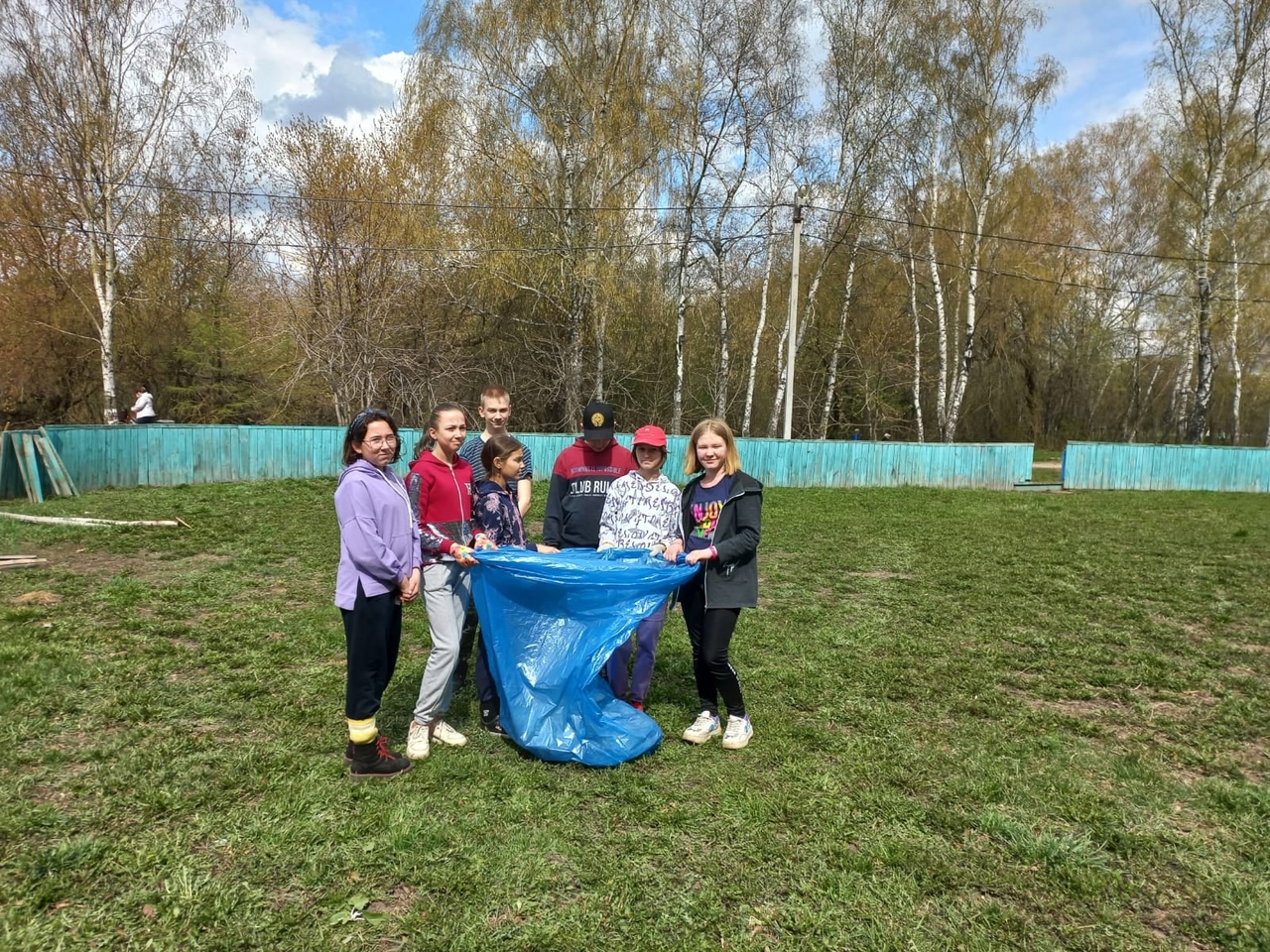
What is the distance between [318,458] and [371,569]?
43.6ft

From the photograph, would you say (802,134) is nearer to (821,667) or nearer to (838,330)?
(838,330)

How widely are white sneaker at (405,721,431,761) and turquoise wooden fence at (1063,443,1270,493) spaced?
60.6ft

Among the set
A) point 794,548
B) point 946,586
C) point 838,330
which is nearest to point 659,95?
point 838,330

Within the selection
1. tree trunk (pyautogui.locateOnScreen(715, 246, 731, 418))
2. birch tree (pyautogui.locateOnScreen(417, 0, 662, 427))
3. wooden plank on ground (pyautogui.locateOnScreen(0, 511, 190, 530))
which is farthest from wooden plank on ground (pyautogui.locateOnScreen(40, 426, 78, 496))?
tree trunk (pyautogui.locateOnScreen(715, 246, 731, 418))

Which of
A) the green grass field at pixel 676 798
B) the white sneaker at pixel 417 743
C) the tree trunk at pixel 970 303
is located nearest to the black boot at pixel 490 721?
the green grass field at pixel 676 798

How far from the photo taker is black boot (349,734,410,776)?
311cm

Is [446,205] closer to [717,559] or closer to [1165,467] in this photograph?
[717,559]

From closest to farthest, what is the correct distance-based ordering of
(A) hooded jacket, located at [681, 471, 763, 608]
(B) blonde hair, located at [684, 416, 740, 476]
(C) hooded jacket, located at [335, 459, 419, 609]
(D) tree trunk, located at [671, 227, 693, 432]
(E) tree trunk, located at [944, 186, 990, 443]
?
(C) hooded jacket, located at [335, 459, 419, 609], (A) hooded jacket, located at [681, 471, 763, 608], (B) blonde hair, located at [684, 416, 740, 476], (D) tree trunk, located at [671, 227, 693, 432], (E) tree trunk, located at [944, 186, 990, 443]

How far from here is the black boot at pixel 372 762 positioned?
10.2 feet

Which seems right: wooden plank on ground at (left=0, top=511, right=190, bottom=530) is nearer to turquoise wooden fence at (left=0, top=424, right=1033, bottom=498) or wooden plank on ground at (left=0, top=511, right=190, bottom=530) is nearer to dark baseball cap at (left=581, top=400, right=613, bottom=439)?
turquoise wooden fence at (left=0, top=424, right=1033, bottom=498)

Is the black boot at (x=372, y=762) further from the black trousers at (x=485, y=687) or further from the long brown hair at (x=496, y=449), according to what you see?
the long brown hair at (x=496, y=449)

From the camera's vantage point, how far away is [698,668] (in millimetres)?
3643

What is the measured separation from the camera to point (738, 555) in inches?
133

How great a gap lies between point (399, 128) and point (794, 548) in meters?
14.4
